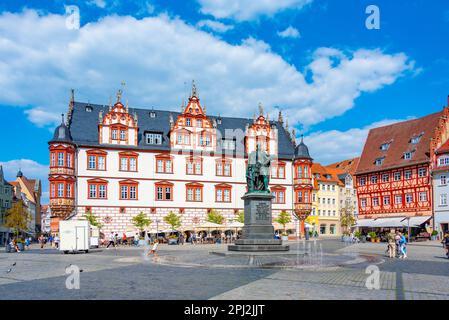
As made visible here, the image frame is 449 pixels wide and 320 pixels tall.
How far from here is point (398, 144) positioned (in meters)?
60.7

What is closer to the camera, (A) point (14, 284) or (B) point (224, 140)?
(A) point (14, 284)

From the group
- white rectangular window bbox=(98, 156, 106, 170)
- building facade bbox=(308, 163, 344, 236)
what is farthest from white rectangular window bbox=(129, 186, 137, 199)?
building facade bbox=(308, 163, 344, 236)

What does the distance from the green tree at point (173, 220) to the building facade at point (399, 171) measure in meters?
23.3

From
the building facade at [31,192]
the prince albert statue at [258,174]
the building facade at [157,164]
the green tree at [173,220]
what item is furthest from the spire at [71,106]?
the building facade at [31,192]

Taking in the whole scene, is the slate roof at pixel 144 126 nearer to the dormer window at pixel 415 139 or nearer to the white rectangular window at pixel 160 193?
the white rectangular window at pixel 160 193

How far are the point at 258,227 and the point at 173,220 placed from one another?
1170 inches

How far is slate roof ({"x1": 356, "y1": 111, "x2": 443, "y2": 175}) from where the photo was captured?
185 feet

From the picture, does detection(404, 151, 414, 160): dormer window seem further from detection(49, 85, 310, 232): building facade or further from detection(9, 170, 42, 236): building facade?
detection(9, 170, 42, 236): building facade
